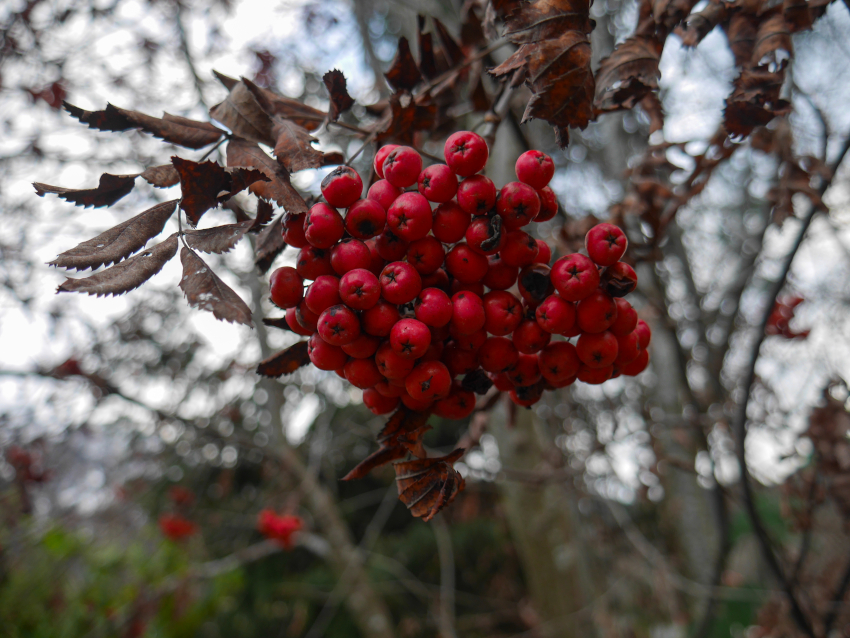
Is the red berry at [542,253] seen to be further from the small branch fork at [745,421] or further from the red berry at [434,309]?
the small branch fork at [745,421]

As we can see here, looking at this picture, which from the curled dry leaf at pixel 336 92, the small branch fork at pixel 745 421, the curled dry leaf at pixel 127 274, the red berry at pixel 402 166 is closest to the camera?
the curled dry leaf at pixel 127 274

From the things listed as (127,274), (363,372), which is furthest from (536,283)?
(127,274)

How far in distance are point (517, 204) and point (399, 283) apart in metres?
0.28

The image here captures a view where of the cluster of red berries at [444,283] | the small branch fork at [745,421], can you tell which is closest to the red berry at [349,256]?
the cluster of red berries at [444,283]

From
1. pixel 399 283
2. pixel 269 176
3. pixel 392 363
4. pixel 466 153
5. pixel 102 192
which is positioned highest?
pixel 102 192

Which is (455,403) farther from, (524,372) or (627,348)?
(627,348)

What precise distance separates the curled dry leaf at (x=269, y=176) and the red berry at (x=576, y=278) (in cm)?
51

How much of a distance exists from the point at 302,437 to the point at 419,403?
5.03 m

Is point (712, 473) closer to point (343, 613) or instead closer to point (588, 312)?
point (588, 312)

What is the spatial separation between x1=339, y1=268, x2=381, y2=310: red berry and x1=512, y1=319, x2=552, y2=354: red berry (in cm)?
31

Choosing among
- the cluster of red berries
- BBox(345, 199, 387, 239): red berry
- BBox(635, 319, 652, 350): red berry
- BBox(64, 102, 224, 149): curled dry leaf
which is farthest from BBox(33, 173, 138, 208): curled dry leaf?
BBox(635, 319, 652, 350): red berry

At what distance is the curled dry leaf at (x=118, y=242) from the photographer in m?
0.88

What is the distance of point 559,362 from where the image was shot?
41.9 inches

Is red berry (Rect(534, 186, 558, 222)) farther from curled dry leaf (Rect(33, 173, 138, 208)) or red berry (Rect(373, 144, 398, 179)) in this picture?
curled dry leaf (Rect(33, 173, 138, 208))
